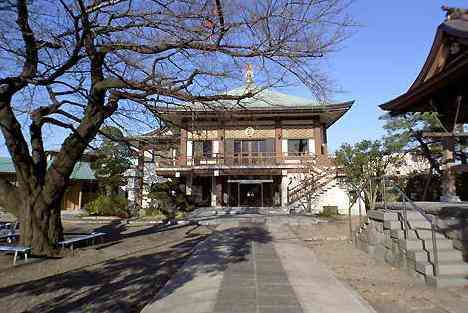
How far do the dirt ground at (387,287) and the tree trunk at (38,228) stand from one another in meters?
6.69

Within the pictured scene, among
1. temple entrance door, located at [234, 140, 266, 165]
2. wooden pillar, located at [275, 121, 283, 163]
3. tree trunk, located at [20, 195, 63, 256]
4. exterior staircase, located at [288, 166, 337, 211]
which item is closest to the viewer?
tree trunk, located at [20, 195, 63, 256]

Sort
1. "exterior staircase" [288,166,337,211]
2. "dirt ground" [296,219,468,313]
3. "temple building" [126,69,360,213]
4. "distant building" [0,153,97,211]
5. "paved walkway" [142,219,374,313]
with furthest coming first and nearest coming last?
"distant building" [0,153,97,211], "temple building" [126,69,360,213], "exterior staircase" [288,166,337,211], "dirt ground" [296,219,468,313], "paved walkway" [142,219,374,313]

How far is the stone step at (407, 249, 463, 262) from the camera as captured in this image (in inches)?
256

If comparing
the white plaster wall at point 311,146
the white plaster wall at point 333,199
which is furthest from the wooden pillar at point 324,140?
the white plaster wall at point 333,199

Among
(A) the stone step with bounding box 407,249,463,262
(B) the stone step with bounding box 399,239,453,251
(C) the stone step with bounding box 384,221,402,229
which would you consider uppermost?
(C) the stone step with bounding box 384,221,402,229

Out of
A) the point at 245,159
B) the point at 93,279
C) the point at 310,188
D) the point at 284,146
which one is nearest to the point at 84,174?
the point at 245,159

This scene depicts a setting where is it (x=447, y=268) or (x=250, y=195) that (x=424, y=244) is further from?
(x=250, y=195)

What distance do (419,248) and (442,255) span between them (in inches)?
17.8

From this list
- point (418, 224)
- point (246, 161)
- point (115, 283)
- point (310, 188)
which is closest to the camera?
point (115, 283)

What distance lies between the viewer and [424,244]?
7.03m

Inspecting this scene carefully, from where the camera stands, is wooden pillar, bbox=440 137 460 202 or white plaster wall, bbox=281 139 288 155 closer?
wooden pillar, bbox=440 137 460 202

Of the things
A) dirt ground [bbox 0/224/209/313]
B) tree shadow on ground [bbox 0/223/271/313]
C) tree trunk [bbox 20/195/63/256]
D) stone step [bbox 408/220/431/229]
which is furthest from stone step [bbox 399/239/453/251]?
tree trunk [bbox 20/195/63/256]

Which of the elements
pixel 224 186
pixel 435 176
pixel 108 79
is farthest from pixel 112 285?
pixel 224 186

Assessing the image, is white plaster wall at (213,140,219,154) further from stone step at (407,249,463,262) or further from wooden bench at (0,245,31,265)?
stone step at (407,249,463,262)
